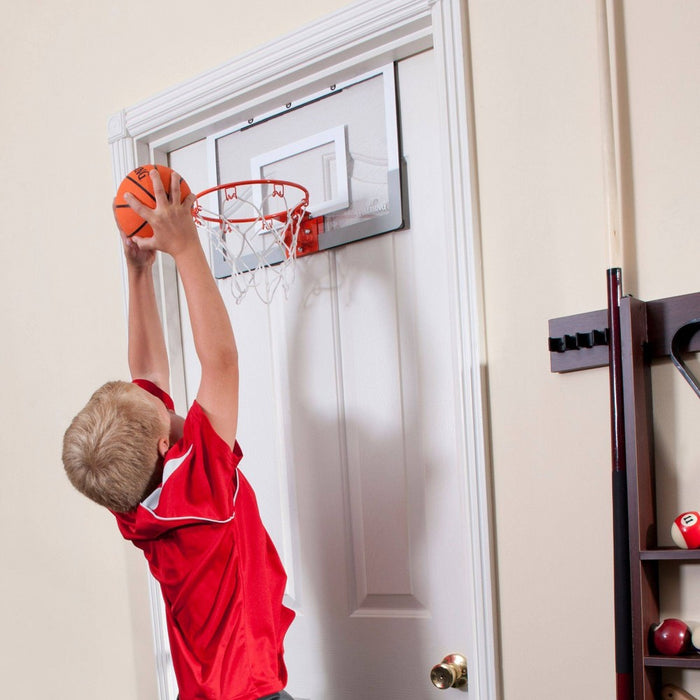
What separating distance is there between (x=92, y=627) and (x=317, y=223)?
130cm

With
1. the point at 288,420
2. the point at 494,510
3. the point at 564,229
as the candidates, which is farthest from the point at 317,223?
the point at 494,510

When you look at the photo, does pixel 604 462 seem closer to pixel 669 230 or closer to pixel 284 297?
pixel 669 230

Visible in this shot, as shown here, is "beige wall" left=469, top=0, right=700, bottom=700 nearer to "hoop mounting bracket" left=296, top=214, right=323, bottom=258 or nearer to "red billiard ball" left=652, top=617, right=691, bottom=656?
"red billiard ball" left=652, top=617, right=691, bottom=656

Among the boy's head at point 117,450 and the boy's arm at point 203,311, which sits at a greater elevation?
the boy's arm at point 203,311

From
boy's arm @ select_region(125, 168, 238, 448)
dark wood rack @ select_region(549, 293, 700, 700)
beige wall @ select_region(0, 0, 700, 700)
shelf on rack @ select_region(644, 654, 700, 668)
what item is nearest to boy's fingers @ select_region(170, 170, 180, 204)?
boy's arm @ select_region(125, 168, 238, 448)

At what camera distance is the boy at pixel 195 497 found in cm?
140

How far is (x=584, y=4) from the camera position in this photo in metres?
1.49

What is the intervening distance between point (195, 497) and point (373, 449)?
1.83ft

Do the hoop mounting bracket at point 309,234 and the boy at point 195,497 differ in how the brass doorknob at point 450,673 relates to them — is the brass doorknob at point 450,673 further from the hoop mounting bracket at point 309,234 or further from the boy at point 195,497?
the hoop mounting bracket at point 309,234

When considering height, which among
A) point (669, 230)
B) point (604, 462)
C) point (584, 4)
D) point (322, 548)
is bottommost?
point (322, 548)

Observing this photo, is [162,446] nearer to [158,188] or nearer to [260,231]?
[158,188]

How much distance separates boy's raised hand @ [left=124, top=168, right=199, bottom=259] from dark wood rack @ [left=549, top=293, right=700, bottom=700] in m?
0.73

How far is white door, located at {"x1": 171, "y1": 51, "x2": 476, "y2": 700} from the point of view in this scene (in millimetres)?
1760

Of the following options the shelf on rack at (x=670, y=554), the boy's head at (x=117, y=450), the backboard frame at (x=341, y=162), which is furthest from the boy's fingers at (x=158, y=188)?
the shelf on rack at (x=670, y=554)
